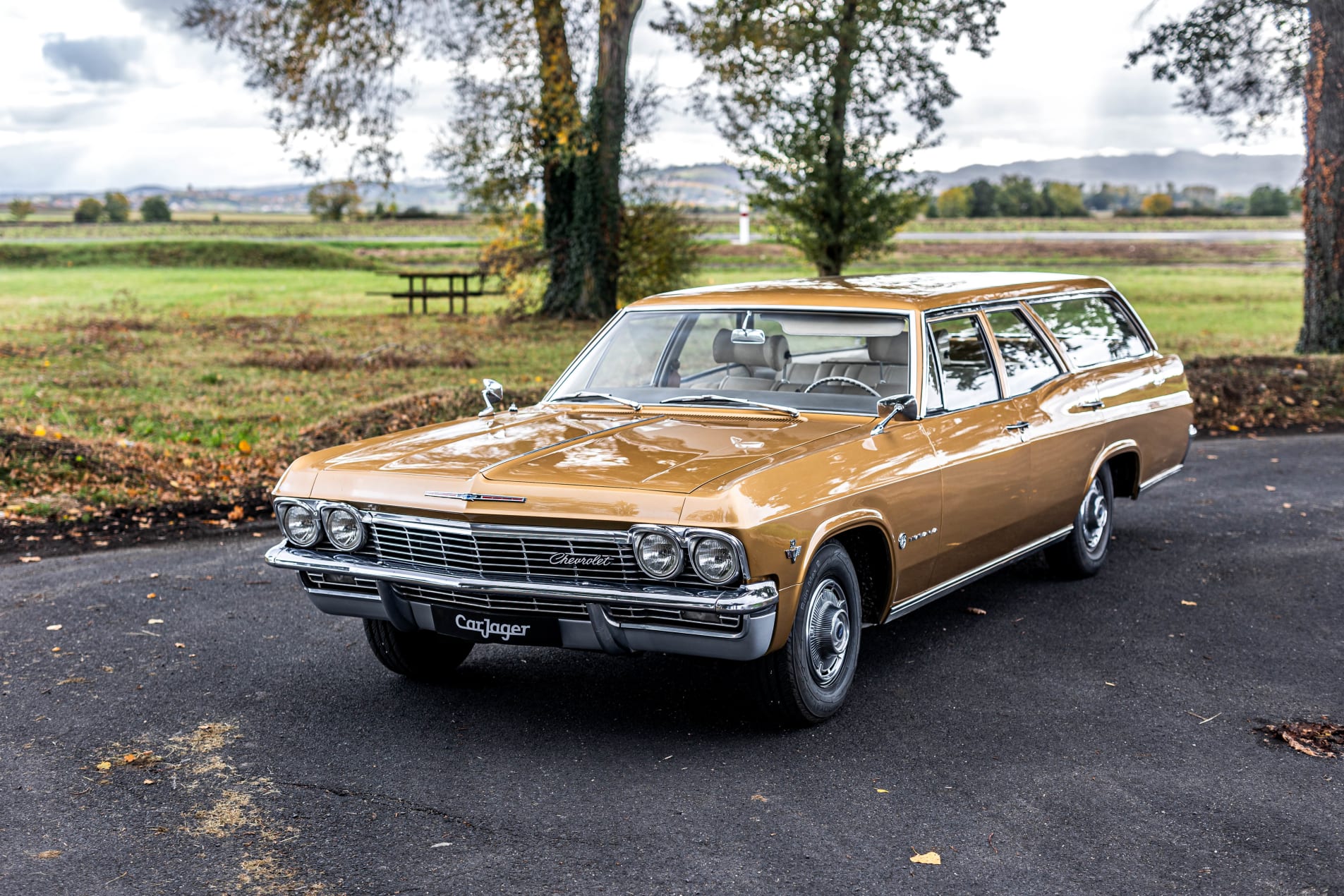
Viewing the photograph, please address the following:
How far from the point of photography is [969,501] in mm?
5730

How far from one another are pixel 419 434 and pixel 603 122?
18.1 meters

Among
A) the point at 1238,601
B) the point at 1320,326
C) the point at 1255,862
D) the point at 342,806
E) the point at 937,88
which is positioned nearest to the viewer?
the point at 1255,862

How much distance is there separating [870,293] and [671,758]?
8.22 feet

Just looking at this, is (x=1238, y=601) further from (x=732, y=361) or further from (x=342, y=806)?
(x=342, y=806)

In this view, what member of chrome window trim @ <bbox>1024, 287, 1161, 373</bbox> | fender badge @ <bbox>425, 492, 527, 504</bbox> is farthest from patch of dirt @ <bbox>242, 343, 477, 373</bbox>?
fender badge @ <bbox>425, 492, 527, 504</bbox>

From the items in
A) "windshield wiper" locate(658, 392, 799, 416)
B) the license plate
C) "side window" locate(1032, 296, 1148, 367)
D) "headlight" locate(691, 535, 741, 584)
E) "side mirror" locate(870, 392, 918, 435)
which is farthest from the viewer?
"side window" locate(1032, 296, 1148, 367)

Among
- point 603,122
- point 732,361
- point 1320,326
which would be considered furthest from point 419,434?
point 603,122

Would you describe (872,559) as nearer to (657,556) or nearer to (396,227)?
(657,556)

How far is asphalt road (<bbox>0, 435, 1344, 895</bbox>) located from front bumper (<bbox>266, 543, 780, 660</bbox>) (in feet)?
1.50

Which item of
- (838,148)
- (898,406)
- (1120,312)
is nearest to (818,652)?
(898,406)

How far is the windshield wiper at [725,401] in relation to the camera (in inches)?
221

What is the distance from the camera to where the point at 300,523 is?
5.05 m

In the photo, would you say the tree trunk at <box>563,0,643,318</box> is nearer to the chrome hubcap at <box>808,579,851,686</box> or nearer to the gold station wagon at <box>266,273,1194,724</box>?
the gold station wagon at <box>266,273,1194,724</box>

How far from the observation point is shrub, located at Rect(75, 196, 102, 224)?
283 feet
